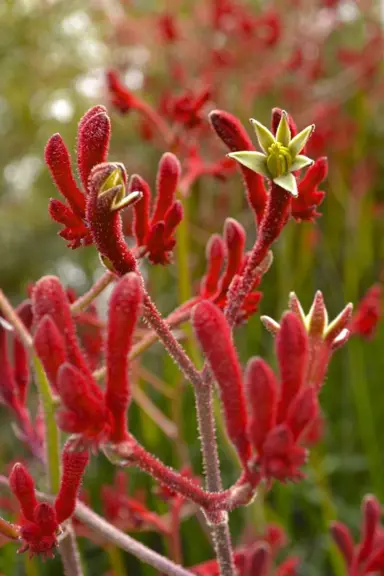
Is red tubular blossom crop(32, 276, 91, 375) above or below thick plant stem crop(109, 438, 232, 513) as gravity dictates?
above

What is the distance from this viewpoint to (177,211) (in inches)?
27.6

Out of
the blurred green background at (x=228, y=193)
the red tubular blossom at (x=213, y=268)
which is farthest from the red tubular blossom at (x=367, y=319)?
the red tubular blossom at (x=213, y=268)

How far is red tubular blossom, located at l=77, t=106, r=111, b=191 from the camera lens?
1.92ft

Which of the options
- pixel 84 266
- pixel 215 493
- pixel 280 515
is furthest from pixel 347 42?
pixel 215 493

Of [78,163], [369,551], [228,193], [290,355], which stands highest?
[228,193]

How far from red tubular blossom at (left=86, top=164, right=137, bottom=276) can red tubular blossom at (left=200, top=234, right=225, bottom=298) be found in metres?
0.18

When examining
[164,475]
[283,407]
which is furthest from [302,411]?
[164,475]

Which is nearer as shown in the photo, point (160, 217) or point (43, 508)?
point (43, 508)

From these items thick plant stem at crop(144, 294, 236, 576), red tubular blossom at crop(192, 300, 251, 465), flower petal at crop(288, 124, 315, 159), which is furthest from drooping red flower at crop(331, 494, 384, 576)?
flower petal at crop(288, 124, 315, 159)

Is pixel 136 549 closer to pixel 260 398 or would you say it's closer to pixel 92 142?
pixel 260 398

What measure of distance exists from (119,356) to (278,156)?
0.20m

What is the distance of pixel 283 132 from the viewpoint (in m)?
0.60

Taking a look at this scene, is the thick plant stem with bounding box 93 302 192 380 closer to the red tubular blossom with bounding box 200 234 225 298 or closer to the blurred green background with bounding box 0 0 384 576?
the red tubular blossom with bounding box 200 234 225 298

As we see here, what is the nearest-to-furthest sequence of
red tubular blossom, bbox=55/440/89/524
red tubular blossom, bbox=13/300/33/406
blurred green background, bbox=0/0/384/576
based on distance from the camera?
1. red tubular blossom, bbox=55/440/89/524
2. red tubular blossom, bbox=13/300/33/406
3. blurred green background, bbox=0/0/384/576
